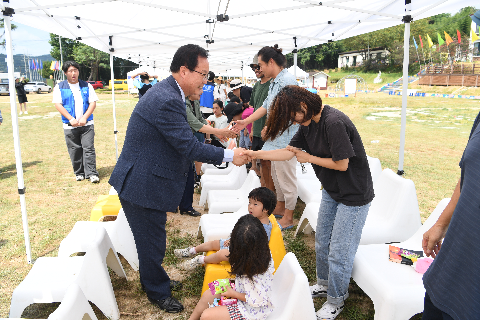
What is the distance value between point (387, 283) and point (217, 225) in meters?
1.91

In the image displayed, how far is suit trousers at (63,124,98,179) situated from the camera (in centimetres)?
663

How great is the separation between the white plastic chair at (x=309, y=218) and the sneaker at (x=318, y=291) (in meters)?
0.80

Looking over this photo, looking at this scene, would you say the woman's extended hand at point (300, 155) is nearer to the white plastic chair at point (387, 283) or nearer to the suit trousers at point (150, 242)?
the white plastic chair at point (387, 283)

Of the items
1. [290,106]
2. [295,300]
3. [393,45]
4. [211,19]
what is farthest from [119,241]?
[393,45]

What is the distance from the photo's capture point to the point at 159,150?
8.48 ft

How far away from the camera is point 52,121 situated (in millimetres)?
16859

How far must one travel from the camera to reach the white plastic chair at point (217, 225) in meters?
3.49

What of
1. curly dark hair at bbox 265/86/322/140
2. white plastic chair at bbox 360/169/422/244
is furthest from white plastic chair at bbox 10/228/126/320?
white plastic chair at bbox 360/169/422/244

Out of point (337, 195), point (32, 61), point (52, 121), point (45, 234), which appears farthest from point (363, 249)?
point (32, 61)

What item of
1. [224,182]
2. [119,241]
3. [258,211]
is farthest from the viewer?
[224,182]

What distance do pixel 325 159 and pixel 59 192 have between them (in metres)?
5.63

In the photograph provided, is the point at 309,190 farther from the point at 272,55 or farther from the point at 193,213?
the point at 272,55

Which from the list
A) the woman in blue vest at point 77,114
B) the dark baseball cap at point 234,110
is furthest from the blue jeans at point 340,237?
the woman in blue vest at point 77,114

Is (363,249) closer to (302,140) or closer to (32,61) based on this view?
(302,140)
